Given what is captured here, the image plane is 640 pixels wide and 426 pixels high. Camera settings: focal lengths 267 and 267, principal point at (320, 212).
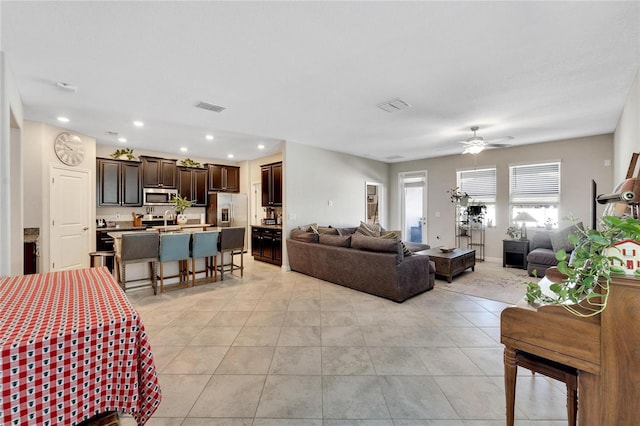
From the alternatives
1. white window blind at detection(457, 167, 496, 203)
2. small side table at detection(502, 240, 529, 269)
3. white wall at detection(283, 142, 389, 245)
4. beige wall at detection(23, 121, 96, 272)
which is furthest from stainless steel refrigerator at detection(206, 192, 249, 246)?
small side table at detection(502, 240, 529, 269)

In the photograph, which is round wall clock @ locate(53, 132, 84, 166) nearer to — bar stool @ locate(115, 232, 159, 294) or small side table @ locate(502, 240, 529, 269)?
bar stool @ locate(115, 232, 159, 294)

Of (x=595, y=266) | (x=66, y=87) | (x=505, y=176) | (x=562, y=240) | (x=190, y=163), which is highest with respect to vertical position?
(x=66, y=87)

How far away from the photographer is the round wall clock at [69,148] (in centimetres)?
495

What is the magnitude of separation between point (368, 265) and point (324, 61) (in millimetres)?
2853

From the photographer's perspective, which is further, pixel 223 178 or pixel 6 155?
pixel 223 178

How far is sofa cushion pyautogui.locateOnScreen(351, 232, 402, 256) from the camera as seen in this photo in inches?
152

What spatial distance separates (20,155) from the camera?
11.3 feet

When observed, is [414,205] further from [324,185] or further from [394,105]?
[394,105]

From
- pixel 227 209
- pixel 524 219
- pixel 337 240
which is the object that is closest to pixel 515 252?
pixel 524 219

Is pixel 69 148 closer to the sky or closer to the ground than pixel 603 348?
closer to the sky

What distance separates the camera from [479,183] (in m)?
7.01

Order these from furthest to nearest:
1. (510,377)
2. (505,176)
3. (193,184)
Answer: (193,184) → (505,176) → (510,377)

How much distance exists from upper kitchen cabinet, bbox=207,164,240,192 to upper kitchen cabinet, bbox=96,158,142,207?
179 centimetres

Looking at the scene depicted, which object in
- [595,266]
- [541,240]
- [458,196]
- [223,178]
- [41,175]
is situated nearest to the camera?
[595,266]
